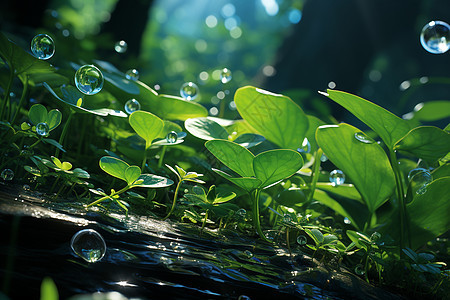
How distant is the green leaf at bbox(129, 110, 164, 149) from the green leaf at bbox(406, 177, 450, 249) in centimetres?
64

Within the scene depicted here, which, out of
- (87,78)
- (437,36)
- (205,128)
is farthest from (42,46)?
(437,36)

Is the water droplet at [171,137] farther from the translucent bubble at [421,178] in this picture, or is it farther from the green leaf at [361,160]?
the translucent bubble at [421,178]

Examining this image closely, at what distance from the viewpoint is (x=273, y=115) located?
3.17 ft

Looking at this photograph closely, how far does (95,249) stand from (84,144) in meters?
0.69

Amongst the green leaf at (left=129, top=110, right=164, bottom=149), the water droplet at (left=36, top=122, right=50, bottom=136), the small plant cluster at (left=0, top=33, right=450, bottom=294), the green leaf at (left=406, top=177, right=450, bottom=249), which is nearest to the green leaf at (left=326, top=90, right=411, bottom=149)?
the small plant cluster at (left=0, top=33, right=450, bottom=294)

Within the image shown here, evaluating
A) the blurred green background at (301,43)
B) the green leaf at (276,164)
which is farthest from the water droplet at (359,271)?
the blurred green background at (301,43)

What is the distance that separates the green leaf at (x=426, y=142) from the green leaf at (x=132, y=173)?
587mm

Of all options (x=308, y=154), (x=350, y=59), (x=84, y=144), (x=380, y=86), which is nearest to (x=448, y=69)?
(x=350, y=59)

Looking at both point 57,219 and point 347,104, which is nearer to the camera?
point 57,219

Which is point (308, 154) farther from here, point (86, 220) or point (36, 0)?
point (36, 0)

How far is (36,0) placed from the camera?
10.6 feet

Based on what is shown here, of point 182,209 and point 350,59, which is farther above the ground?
point 350,59

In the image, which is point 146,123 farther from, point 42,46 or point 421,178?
point 421,178

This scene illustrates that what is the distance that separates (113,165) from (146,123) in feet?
0.54
